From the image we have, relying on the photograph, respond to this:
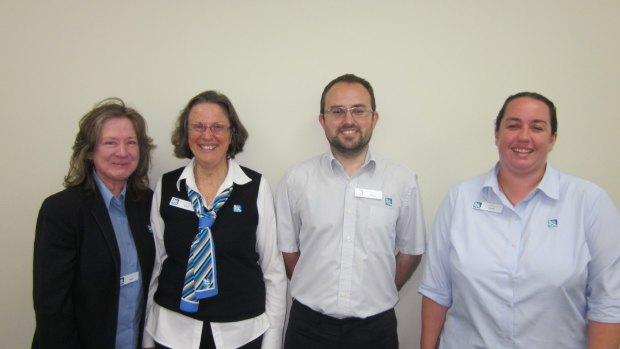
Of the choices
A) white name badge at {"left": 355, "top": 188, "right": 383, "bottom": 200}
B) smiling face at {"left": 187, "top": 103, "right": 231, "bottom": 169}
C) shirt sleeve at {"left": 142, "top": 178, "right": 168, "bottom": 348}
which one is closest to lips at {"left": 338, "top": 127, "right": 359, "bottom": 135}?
white name badge at {"left": 355, "top": 188, "right": 383, "bottom": 200}

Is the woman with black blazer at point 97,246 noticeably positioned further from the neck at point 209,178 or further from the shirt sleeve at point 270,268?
the shirt sleeve at point 270,268

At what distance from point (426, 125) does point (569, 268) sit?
1106 millimetres

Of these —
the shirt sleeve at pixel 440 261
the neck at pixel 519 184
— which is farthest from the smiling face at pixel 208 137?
the neck at pixel 519 184

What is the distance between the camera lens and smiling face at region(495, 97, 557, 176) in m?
1.50

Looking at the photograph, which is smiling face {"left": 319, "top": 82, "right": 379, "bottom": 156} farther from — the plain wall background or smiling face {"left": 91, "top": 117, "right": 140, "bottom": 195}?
smiling face {"left": 91, "top": 117, "right": 140, "bottom": 195}

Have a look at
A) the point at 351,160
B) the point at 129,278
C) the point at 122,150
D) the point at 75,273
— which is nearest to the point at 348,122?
the point at 351,160

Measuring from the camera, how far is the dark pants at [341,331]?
175 cm

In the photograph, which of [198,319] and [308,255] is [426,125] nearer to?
[308,255]

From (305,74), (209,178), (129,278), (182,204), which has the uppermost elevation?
(305,74)

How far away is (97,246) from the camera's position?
160 centimetres

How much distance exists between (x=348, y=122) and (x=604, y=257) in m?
1.24

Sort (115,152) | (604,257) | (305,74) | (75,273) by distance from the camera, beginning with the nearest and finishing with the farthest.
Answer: (604,257), (75,273), (115,152), (305,74)

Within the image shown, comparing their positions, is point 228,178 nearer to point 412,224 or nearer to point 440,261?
point 412,224

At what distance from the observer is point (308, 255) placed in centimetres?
187
